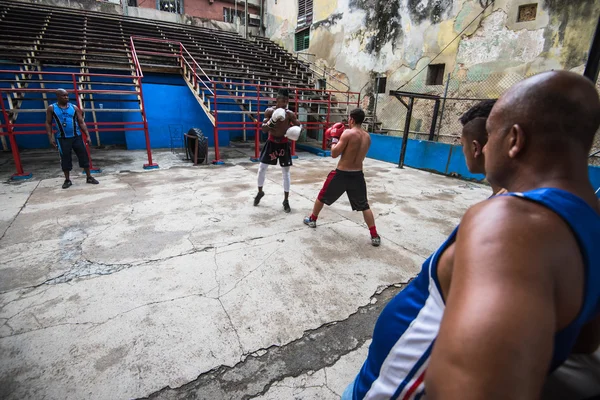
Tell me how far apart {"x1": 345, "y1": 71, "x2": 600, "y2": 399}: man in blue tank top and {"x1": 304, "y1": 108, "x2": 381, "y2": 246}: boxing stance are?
107 inches

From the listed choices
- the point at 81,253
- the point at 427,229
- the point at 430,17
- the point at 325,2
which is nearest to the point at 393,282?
the point at 427,229

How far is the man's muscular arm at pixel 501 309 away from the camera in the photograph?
450 millimetres

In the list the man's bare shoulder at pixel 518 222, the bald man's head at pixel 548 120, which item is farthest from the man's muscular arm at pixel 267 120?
the man's bare shoulder at pixel 518 222

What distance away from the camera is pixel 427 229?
13.5ft

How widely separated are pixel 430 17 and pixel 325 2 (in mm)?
5285

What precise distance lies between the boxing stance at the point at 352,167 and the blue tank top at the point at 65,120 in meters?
4.87

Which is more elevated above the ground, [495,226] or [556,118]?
[556,118]

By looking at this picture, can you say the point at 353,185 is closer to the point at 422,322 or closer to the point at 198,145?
the point at 422,322

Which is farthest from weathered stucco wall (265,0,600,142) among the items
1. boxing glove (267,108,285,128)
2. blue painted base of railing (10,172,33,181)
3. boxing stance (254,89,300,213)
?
blue painted base of railing (10,172,33,181)

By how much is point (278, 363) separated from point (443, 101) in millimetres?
8339

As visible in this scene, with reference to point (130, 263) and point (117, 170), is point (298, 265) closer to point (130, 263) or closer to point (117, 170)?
A: point (130, 263)

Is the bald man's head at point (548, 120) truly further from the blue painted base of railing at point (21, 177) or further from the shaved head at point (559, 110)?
the blue painted base of railing at point (21, 177)

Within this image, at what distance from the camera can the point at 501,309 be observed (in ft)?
1.52

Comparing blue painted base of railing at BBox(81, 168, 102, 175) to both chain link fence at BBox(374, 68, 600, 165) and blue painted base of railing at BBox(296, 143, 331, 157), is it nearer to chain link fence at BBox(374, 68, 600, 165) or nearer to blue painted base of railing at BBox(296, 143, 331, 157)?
blue painted base of railing at BBox(296, 143, 331, 157)
